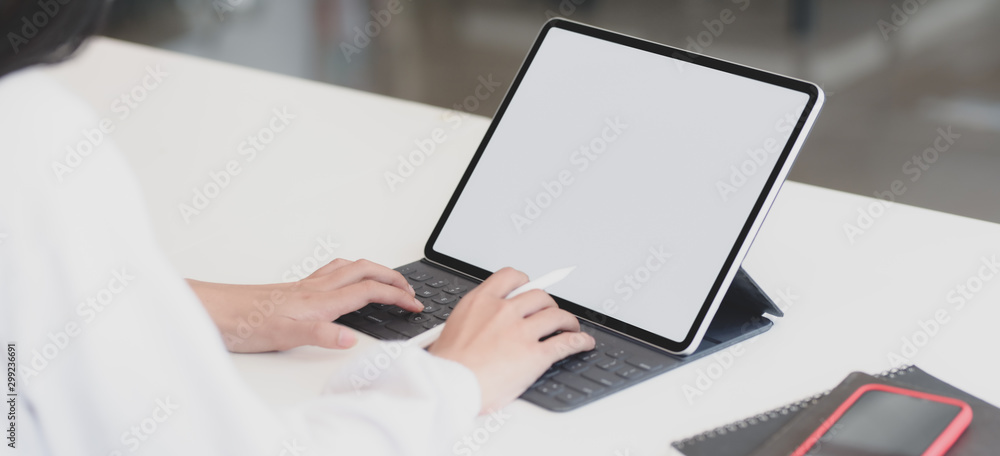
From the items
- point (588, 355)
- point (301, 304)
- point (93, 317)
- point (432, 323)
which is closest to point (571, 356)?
point (588, 355)

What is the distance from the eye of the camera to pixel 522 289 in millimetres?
867

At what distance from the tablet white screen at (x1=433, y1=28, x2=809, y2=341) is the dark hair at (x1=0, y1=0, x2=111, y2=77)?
52cm

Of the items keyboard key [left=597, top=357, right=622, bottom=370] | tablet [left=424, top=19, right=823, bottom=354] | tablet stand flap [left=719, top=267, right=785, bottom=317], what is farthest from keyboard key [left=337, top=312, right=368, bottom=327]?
tablet stand flap [left=719, top=267, right=785, bottom=317]

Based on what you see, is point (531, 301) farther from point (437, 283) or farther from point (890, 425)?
point (890, 425)

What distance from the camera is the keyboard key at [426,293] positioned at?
977 millimetres

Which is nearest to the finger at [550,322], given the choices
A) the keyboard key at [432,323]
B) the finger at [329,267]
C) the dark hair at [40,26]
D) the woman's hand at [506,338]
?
the woman's hand at [506,338]

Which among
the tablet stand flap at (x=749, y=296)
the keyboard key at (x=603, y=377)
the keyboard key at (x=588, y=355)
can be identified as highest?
the tablet stand flap at (x=749, y=296)

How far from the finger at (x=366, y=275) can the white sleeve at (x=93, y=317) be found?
34 centimetres

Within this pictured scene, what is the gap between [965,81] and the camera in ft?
11.4

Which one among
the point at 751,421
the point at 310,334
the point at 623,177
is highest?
the point at 623,177

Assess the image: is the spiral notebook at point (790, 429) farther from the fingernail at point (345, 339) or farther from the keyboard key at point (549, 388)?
the fingernail at point (345, 339)

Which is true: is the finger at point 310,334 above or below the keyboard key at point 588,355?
below

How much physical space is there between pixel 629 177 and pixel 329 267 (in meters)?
0.31

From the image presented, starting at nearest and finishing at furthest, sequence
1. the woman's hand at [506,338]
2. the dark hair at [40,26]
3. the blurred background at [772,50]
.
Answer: the dark hair at [40,26] → the woman's hand at [506,338] → the blurred background at [772,50]
